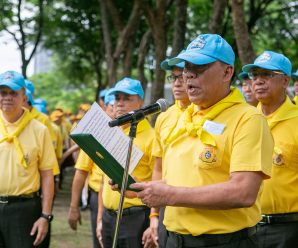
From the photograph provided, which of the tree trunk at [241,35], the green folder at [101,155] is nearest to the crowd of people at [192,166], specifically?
the green folder at [101,155]

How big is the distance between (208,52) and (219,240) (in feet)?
3.46

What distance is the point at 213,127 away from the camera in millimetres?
3238

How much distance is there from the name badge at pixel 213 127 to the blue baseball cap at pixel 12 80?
2431 millimetres

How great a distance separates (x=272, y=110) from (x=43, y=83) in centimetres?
4459

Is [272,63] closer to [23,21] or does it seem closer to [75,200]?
[75,200]

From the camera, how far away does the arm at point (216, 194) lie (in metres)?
3.00

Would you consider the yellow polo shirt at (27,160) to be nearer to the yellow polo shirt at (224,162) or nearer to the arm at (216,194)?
the yellow polo shirt at (224,162)

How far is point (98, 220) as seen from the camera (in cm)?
576

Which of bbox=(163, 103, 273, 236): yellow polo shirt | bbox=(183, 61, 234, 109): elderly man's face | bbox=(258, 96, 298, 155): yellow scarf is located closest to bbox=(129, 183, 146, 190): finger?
bbox=(163, 103, 273, 236): yellow polo shirt

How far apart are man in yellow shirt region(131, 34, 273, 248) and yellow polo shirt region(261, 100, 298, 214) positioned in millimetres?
1205

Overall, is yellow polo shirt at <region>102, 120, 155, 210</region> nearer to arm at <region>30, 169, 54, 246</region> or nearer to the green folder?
arm at <region>30, 169, 54, 246</region>

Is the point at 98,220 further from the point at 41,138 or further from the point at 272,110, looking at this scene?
the point at 272,110

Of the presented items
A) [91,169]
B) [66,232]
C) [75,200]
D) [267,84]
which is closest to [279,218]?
[267,84]

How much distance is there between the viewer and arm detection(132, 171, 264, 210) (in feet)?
9.83
